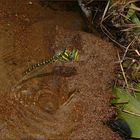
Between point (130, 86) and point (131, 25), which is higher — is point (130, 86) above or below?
below

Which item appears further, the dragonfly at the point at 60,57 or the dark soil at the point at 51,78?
the dragonfly at the point at 60,57

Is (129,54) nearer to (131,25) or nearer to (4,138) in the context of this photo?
(131,25)

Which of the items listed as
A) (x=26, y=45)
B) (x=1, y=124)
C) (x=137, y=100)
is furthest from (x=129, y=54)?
(x=1, y=124)

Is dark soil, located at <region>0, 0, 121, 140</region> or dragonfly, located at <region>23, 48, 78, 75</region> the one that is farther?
dragonfly, located at <region>23, 48, 78, 75</region>
